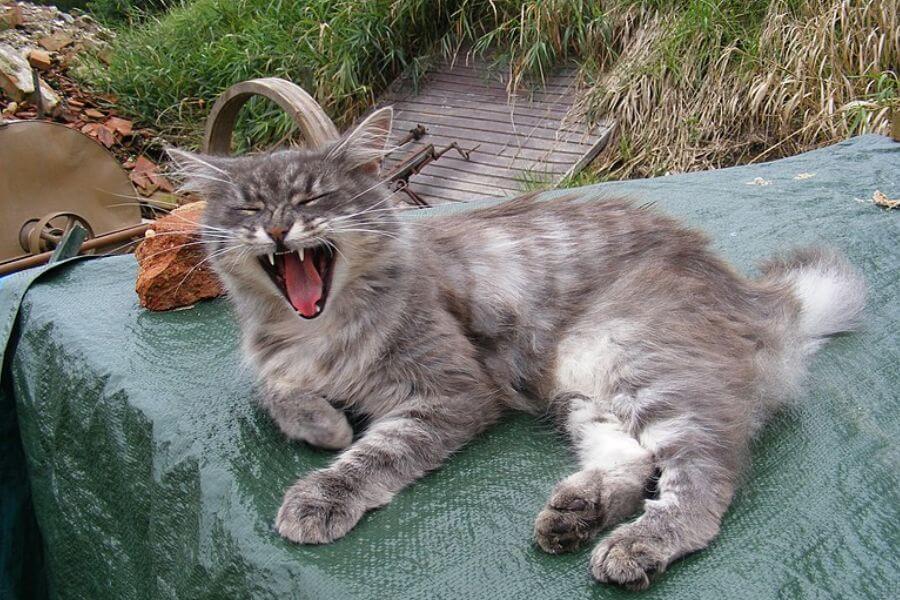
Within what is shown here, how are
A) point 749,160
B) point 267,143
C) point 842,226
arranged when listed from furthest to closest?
point 267,143 < point 749,160 < point 842,226

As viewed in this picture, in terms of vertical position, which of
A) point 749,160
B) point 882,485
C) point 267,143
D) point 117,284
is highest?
point 882,485

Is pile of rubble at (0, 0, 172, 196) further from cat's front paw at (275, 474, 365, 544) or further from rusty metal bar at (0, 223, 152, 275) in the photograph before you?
cat's front paw at (275, 474, 365, 544)

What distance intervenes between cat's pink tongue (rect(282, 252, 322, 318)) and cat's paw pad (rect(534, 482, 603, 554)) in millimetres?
733

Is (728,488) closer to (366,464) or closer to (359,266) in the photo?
(366,464)

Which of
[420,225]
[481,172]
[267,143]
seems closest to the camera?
[420,225]

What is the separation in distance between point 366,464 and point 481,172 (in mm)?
4328

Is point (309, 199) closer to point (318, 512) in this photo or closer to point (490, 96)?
point (318, 512)

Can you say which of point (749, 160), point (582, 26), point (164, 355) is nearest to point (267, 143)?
point (582, 26)

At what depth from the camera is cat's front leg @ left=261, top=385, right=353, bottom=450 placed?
1.92m

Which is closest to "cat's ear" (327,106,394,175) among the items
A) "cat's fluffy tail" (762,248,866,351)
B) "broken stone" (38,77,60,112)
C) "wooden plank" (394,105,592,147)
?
"cat's fluffy tail" (762,248,866,351)

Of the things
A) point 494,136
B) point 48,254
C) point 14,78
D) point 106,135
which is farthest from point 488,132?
point 14,78

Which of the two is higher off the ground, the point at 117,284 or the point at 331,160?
the point at 331,160

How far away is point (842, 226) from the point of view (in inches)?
115

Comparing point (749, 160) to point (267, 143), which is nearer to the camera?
point (749, 160)
